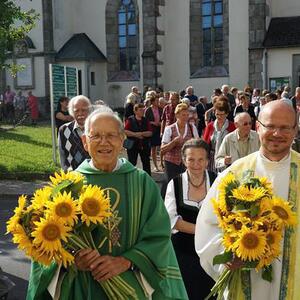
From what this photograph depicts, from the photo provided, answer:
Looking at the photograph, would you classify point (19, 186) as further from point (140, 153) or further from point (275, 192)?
point (275, 192)

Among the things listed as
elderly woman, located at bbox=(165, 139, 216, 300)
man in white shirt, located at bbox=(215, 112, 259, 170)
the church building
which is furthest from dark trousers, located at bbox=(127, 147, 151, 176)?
the church building

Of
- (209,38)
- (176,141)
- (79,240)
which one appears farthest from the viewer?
(209,38)

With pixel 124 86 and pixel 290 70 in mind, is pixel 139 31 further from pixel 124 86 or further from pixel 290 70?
pixel 290 70

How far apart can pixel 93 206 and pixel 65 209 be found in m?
0.16

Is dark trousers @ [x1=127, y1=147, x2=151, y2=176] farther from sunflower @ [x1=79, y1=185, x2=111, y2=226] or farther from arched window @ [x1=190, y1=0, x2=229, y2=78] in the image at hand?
arched window @ [x1=190, y1=0, x2=229, y2=78]

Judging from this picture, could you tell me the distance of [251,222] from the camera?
3281 millimetres

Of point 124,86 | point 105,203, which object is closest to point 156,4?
point 124,86

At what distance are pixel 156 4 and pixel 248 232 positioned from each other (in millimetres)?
26859

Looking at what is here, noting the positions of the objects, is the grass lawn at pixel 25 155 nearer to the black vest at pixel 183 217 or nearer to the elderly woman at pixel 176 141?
the elderly woman at pixel 176 141

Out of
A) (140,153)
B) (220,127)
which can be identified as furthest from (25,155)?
(220,127)

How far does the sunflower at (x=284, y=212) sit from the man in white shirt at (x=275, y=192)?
8.0 inches

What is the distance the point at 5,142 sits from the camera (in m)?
19.9

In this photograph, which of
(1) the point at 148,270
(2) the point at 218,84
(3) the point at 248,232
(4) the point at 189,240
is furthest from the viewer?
(2) the point at 218,84

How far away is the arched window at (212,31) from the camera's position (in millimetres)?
28984
